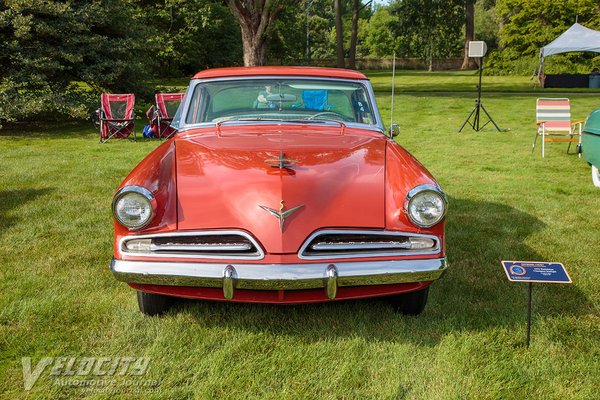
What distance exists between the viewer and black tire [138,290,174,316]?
3236mm

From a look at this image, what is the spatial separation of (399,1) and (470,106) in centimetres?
3689

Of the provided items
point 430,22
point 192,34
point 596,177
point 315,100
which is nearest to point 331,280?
point 315,100

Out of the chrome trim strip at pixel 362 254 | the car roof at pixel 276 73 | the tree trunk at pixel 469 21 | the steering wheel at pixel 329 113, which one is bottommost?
the chrome trim strip at pixel 362 254

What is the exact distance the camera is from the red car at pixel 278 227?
2752mm

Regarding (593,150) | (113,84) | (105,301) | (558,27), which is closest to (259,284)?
(105,301)

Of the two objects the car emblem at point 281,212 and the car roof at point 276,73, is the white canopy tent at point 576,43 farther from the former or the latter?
the car emblem at point 281,212

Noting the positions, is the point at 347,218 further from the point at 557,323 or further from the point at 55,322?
the point at 55,322

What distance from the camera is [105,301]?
3508 millimetres

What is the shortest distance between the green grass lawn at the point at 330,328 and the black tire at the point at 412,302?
0.07 meters

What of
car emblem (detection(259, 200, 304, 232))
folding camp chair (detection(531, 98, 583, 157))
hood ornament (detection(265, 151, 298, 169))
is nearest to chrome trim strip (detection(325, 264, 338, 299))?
car emblem (detection(259, 200, 304, 232))

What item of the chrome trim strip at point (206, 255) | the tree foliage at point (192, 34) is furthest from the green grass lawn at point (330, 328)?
the tree foliage at point (192, 34)

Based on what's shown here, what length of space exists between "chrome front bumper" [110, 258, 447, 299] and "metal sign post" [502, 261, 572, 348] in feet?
1.50

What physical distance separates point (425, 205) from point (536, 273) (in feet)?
2.35

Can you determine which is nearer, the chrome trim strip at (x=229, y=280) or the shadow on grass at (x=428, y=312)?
the chrome trim strip at (x=229, y=280)
